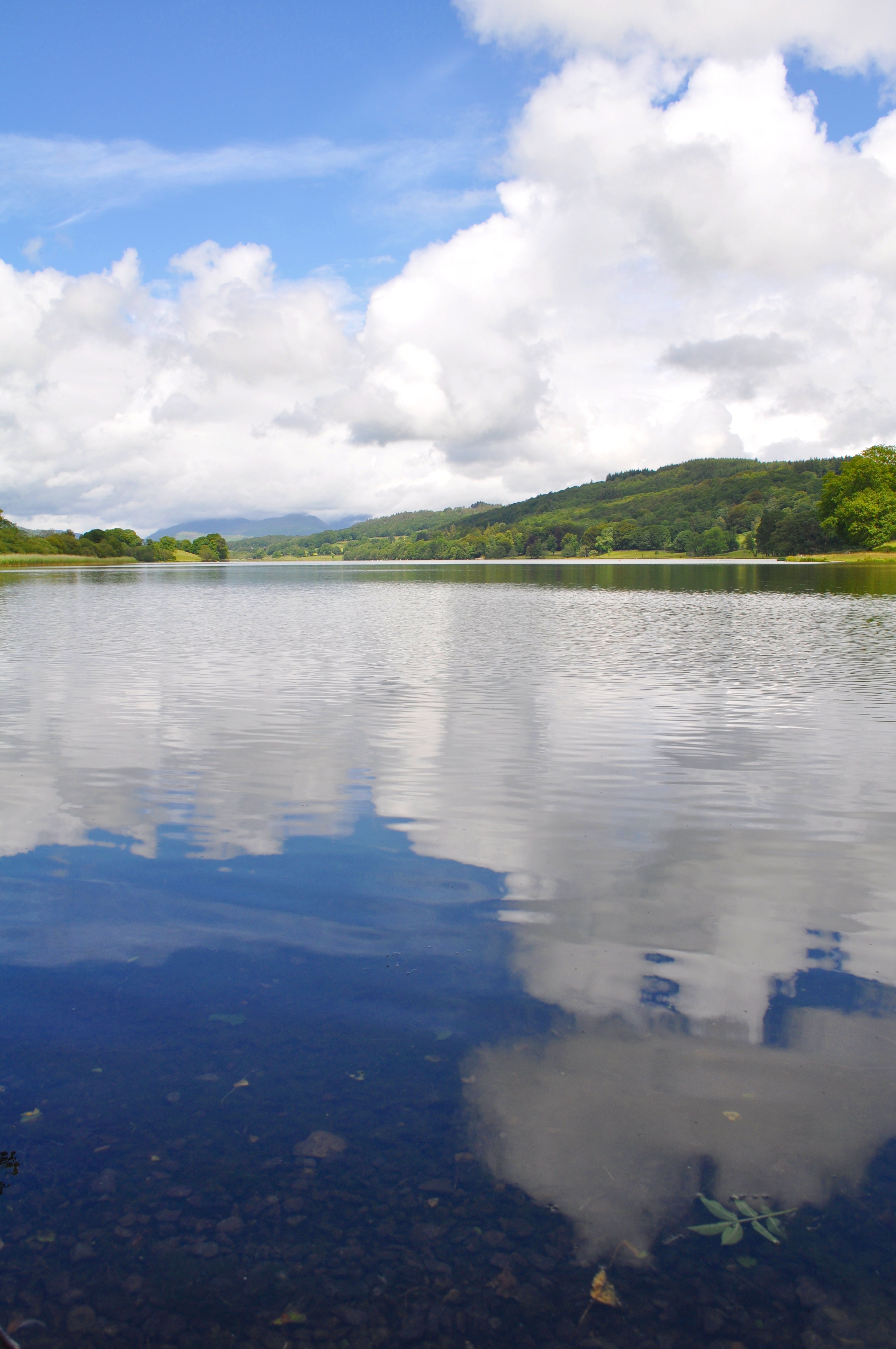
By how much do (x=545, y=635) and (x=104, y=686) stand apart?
22.7m

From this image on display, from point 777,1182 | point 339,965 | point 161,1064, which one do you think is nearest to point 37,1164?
point 161,1064

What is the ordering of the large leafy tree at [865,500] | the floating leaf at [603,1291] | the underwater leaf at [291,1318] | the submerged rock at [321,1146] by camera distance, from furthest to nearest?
the large leafy tree at [865,500] → the submerged rock at [321,1146] → the floating leaf at [603,1291] → the underwater leaf at [291,1318]

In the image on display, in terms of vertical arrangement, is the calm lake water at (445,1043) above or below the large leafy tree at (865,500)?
below

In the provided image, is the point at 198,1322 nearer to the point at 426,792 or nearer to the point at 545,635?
the point at 426,792

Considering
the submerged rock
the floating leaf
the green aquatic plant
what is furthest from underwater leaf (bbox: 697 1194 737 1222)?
the submerged rock

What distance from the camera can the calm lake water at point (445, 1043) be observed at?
4449 mm

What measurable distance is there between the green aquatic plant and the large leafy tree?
177 m

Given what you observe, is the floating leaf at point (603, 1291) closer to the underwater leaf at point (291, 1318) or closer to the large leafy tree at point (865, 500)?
the underwater leaf at point (291, 1318)

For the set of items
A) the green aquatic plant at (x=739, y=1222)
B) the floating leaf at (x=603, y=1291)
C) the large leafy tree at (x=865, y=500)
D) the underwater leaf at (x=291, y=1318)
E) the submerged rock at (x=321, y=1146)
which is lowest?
the underwater leaf at (x=291, y=1318)

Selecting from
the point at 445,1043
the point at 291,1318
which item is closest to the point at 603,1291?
the point at 291,1318

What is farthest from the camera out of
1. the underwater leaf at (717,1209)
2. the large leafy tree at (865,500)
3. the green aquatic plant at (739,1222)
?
the large leafy tree at (865,500)

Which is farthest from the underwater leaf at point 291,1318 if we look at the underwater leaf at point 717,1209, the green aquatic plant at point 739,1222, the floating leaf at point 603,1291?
the underwater leaf at point 717,1209

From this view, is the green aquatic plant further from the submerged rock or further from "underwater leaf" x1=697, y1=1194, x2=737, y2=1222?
the submerged rock

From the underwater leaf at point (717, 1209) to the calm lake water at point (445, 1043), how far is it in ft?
0.31
